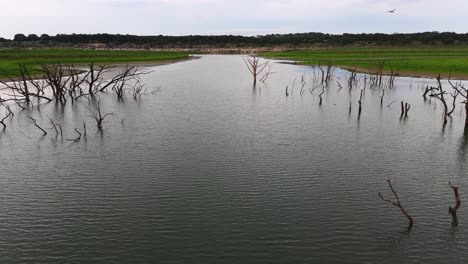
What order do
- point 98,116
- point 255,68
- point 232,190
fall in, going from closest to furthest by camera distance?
point 232,190 < point 98,116 < point 255,68

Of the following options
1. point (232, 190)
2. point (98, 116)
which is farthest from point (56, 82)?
point (232, 190)

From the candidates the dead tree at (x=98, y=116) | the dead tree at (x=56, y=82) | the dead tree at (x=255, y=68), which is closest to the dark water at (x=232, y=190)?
the dead tree at (x=98, y=116)

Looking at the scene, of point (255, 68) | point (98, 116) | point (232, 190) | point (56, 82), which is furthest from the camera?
point (255, 68)

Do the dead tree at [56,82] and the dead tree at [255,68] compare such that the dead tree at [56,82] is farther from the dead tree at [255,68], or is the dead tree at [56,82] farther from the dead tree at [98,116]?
the dead tree at [255,68]

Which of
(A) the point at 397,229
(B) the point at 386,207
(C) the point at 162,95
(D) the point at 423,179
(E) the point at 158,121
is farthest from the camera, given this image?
(C) the point at 162,95

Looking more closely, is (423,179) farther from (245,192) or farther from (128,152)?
(128,152)

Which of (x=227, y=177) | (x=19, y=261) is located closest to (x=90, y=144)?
(x=227, y=177)

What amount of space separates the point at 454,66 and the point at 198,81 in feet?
164

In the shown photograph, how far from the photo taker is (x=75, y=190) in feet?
67.3

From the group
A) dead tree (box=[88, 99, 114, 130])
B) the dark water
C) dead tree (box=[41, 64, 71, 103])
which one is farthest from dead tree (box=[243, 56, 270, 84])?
the dark water

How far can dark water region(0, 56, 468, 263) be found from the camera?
1502 cm

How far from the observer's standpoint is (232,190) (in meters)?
20.5

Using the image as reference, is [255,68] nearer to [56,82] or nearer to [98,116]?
[56,82]

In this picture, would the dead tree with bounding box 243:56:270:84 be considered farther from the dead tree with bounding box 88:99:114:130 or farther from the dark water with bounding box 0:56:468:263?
the dark water with bounding box 0:56:468:263
